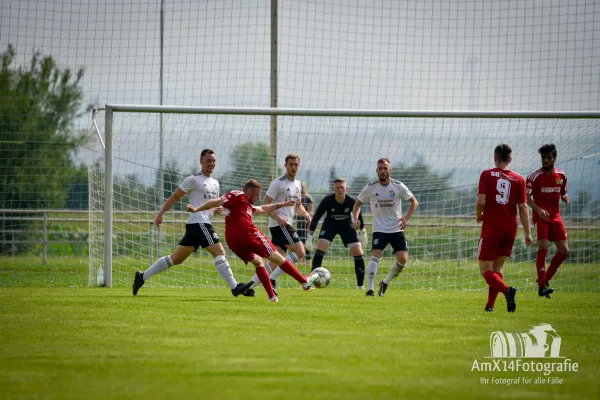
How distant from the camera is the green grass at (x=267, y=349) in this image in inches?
207

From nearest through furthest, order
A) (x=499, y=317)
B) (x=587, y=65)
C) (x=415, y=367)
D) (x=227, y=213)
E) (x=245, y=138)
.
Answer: (x=415, y=367)
(x=499, y=317)
(x=227, y=213)
(x=245, y=138)
(x=587, y=65)

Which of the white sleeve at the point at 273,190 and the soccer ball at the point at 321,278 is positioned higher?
the white sleeve at the point at 273,190

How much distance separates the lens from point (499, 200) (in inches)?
412

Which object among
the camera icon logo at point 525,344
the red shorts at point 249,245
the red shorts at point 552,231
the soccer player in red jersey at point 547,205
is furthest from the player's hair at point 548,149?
the camera icon logo at point 525,344

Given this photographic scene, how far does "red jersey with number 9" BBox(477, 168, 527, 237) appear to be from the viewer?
10461 mm

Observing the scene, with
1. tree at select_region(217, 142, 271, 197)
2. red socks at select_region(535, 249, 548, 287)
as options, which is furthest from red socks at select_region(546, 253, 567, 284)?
tree at select_region(217, 142, 271, 197)

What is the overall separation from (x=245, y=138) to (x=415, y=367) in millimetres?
11640

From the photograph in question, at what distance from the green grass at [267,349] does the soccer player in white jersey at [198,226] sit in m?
1.35

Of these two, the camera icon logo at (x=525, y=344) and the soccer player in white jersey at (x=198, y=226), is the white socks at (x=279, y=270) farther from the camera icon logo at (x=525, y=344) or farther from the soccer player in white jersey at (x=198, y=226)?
the camera icon logo at (x=525, y=344)

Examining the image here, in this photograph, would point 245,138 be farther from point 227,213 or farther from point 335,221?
point 227,213

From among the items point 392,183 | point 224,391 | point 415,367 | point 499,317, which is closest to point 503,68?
point 392,183

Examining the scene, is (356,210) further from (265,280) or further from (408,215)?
(265,280)

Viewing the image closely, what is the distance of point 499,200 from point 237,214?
3635 mm

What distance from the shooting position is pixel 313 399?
4.95 metres
